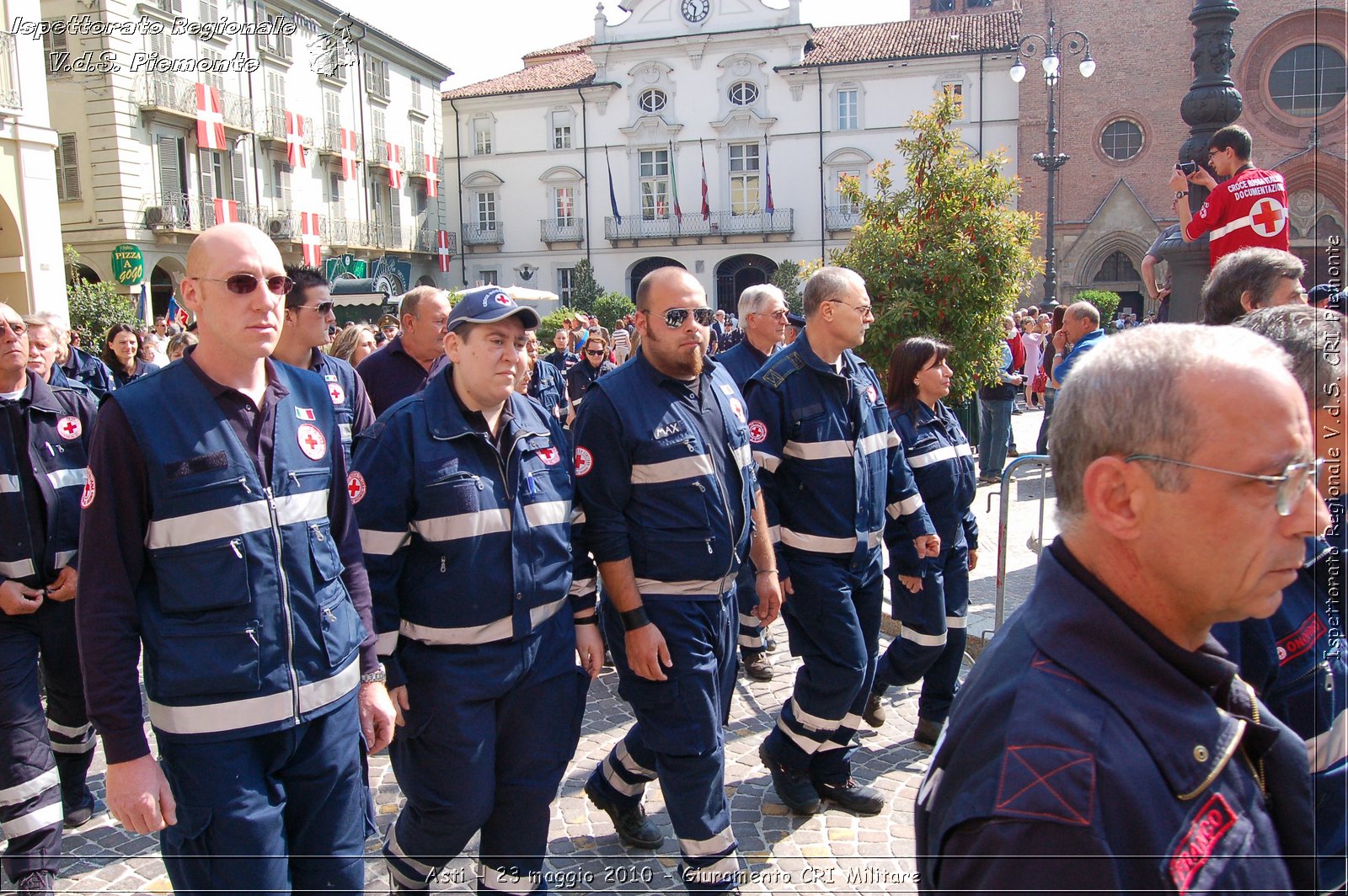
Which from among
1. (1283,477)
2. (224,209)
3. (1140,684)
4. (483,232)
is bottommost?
(1140,684)

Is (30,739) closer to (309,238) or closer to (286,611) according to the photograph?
(286,611)

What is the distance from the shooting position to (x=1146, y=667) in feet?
4.67

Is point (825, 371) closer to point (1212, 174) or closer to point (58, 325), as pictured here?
point (1212, 174)

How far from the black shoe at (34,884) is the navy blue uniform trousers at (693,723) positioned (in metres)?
2.39

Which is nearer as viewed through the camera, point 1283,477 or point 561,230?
point 1283,477

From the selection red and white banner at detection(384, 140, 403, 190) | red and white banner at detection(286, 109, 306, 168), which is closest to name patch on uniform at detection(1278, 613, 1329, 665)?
red and white banner at detection(286, 109, 306, 168)

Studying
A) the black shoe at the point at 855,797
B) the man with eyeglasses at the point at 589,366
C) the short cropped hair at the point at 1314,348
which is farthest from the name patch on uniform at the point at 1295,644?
the man with eyeglasses at the point at 589,366

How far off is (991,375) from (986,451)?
2964mm

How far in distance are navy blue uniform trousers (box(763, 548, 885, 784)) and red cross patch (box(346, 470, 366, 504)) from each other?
210 centimetres

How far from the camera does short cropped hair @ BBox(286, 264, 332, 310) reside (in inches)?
208

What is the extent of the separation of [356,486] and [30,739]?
1.97 meters

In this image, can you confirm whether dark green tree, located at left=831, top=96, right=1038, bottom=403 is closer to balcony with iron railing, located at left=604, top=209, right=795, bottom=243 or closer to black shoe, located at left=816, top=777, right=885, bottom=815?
black shoe, located at left=816, top=777, right=885, bottom=815

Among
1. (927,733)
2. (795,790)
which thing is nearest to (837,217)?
(927,733)

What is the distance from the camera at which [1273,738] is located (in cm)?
152
